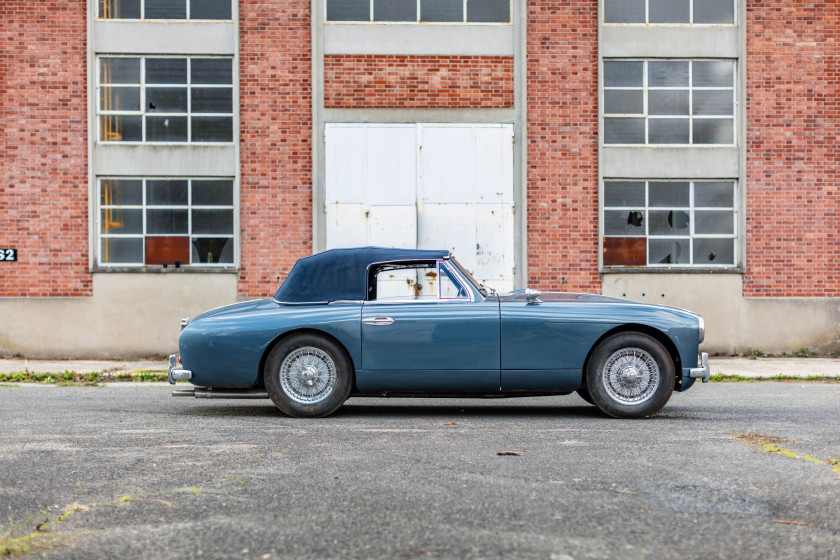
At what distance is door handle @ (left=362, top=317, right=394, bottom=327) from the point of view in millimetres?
8578

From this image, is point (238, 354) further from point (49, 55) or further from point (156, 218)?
point (49, 55)

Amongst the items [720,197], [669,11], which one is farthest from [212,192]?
[720,197]

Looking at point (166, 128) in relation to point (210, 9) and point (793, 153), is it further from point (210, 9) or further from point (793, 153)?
point (793, 153)

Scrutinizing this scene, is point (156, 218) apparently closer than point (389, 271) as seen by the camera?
No

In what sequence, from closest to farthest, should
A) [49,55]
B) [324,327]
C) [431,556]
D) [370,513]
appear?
[431,556]
[370,513]
[324,327]
[49,55]

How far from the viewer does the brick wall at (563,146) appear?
57.0ft

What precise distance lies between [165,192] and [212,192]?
2.73 ft

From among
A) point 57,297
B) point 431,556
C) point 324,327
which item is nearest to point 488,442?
point 324,327

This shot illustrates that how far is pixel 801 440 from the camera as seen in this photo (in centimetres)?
736

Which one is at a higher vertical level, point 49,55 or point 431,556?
point 49,55

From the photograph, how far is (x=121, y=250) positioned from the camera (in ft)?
56.9

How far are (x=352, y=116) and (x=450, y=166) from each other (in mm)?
1928

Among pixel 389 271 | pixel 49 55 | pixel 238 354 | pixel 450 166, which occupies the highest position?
pixel 49 55

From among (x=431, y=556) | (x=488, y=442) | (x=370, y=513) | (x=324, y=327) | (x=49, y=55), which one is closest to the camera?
(x=431, y=556)
